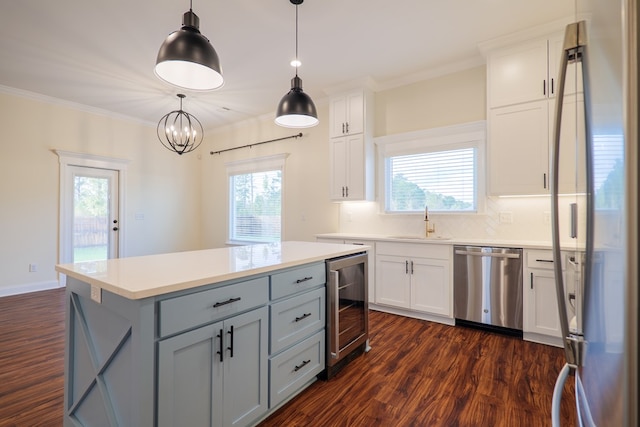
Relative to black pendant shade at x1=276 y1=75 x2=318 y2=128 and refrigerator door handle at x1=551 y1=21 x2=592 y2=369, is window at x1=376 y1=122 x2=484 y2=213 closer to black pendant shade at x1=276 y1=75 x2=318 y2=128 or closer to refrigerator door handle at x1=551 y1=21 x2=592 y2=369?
black pendant shade at x1=276 y1=75 x2=318 y2=128

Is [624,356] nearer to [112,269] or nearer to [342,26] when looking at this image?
[112,269]

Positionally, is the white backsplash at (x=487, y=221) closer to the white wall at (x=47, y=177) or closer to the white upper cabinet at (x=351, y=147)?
the white upper cabinet at (x=351, y=147)

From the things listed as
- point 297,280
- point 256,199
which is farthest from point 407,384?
point 256,199

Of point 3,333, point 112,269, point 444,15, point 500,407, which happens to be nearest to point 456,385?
point 500,407

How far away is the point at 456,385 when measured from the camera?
7.14ft

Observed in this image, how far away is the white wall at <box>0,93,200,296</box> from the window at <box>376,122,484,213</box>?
4.49 metres

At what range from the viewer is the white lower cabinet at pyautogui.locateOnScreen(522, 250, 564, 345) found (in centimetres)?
279

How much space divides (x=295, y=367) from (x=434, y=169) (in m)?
3.03

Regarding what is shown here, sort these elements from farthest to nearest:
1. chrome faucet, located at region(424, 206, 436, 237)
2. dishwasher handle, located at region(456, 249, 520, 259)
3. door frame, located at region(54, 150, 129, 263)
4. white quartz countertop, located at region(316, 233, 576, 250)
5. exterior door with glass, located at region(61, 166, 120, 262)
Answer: exterior door with glass, located at region(61, 166, 120, 262) → door frame, located at region(54, 150, 129, 263) → chrome faucet, located at region(424, 206, 436, 237) → dishwasher handle, located at region(456, 249, 520, 259) → white quartz countertop, located at region(316, 233, 576, 250)

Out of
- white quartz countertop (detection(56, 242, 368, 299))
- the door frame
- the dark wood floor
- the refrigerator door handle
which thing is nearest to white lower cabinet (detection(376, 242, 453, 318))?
the dark wood floor

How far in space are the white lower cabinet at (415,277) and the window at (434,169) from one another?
75 cm

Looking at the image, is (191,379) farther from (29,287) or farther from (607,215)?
(29,287)

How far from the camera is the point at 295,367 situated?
6.40 feet

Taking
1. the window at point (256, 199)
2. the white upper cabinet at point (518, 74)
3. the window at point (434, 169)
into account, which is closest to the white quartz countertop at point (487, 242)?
the window at point (434, 169)
